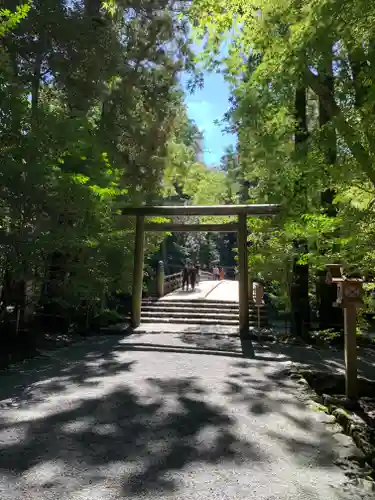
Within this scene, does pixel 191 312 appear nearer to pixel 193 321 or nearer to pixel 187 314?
pixel 187 314

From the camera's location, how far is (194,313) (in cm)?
1448

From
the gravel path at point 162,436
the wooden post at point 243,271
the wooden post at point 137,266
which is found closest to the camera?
the gravel path at point 162,436

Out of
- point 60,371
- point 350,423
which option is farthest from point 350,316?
point 60,371

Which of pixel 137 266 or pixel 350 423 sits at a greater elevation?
pixel 137 266

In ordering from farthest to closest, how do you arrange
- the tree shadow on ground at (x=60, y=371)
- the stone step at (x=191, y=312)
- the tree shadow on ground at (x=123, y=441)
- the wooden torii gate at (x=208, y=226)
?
the stone step at (x=191, y=312), the wooden torii gate at (x=208, y=226), the tree shadow on ground at (x=60, y=371), the tree shadow on ground at (x=123, y=441)

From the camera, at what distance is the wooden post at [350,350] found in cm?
660

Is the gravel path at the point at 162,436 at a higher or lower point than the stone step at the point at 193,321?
lower

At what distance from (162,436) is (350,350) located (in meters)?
3.72

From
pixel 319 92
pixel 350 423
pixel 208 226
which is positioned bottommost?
pixel 350 423

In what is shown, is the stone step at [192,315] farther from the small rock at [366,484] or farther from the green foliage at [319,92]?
the small rock at [366,484]

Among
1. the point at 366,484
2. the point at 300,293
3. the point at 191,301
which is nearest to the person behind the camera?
the point at 366,484

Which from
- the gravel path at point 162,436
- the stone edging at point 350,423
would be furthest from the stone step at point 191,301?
the stone edging at point 350,423

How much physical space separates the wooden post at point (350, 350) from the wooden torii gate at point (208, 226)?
15.7 ft

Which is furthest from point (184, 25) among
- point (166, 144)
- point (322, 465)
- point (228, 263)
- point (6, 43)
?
point (228, 263)
